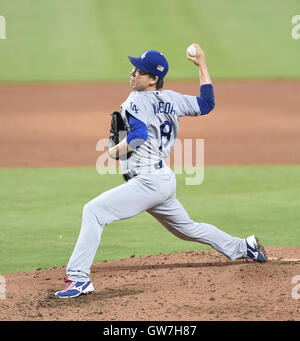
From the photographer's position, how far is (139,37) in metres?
27.3

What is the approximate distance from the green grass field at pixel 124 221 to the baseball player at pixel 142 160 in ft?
5.37

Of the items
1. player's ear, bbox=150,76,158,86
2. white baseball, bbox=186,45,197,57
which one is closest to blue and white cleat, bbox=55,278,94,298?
player's ear, bbox=150,76,158,86

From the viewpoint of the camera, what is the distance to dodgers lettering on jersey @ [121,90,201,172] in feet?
18.1

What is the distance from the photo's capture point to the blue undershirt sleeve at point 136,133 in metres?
5.39

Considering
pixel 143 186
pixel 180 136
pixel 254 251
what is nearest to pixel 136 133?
pixel 143 186

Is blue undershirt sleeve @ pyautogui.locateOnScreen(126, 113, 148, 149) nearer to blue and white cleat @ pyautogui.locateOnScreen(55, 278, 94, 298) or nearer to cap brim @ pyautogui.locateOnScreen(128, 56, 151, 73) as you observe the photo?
cap brim @ pyautogui.locateOnScreen(128, 56, 151, 73)

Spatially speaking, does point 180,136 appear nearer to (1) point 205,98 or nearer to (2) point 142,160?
(1) point 205,98

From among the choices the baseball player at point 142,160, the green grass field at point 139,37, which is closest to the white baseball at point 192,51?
the baseball player at point 142,160

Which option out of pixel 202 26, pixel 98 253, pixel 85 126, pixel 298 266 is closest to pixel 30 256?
pixel 98 253

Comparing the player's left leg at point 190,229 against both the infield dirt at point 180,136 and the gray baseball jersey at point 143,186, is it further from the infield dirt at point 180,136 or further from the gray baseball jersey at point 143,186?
the infield dirt at point 180,136

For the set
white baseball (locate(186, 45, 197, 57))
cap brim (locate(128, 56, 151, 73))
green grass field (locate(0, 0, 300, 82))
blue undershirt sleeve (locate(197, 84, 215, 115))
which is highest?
green grass field (locate(0, 0, 300, 82))

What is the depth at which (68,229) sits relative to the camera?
331 inches

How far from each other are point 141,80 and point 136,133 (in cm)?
51

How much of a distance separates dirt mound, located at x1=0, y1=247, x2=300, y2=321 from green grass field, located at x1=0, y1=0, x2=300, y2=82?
1689 cm
